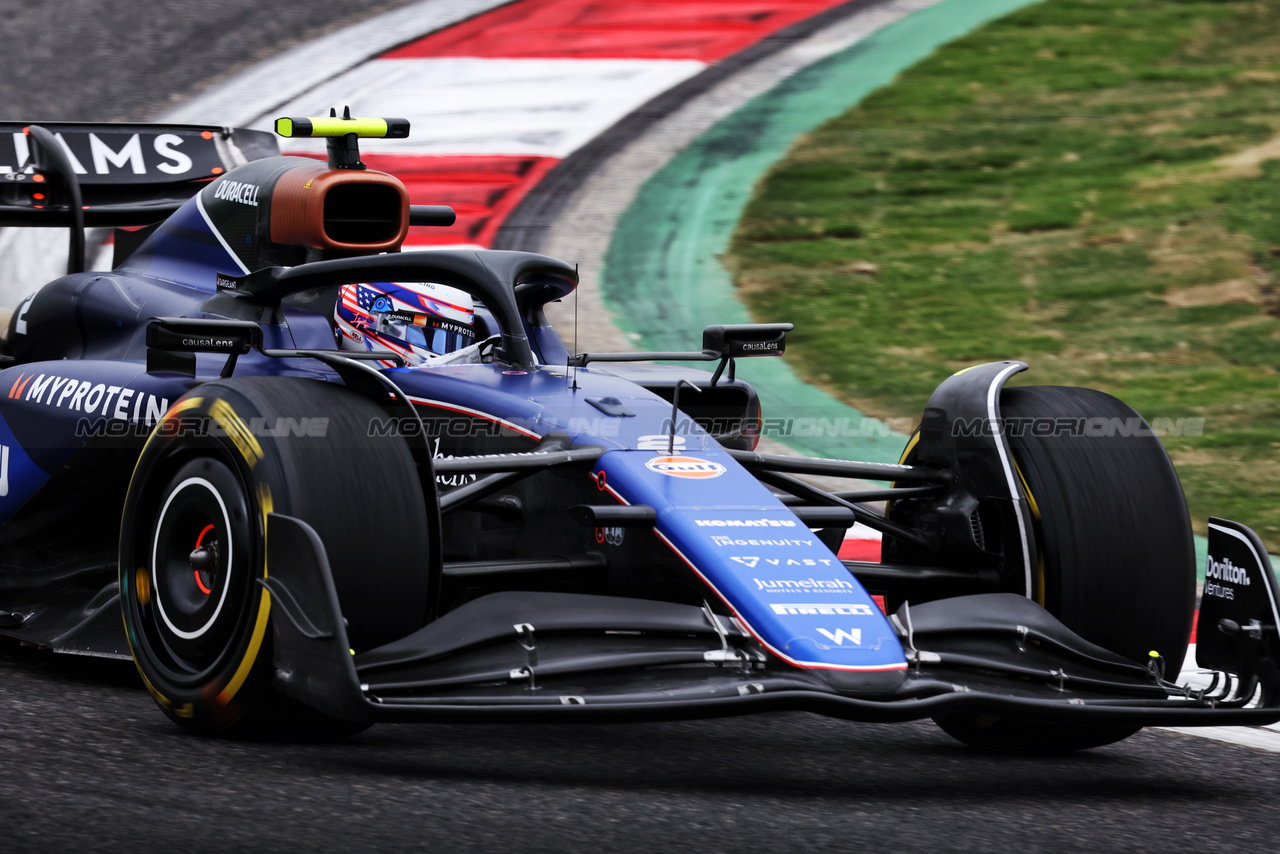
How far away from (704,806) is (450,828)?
0.61 metres

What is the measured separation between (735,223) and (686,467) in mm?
9341

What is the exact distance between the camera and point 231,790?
3771 millimetres

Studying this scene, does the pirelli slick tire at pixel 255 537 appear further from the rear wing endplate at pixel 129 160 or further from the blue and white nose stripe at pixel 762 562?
the rear wing endplate at pixel 129 160

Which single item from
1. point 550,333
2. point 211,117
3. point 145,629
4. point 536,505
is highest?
point 211,117

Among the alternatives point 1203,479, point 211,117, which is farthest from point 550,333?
point 211,117

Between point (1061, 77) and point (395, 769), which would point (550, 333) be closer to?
point (395, 769)

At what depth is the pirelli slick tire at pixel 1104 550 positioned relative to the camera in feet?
15.3

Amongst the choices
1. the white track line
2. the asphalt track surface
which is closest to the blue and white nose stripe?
the asphalt track surface

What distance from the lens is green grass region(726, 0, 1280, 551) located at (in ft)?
35.1

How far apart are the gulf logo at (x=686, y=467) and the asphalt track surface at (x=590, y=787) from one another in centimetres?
73

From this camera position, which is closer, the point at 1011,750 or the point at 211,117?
the point at 1011,750

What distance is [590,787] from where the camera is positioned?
4.00 metres
